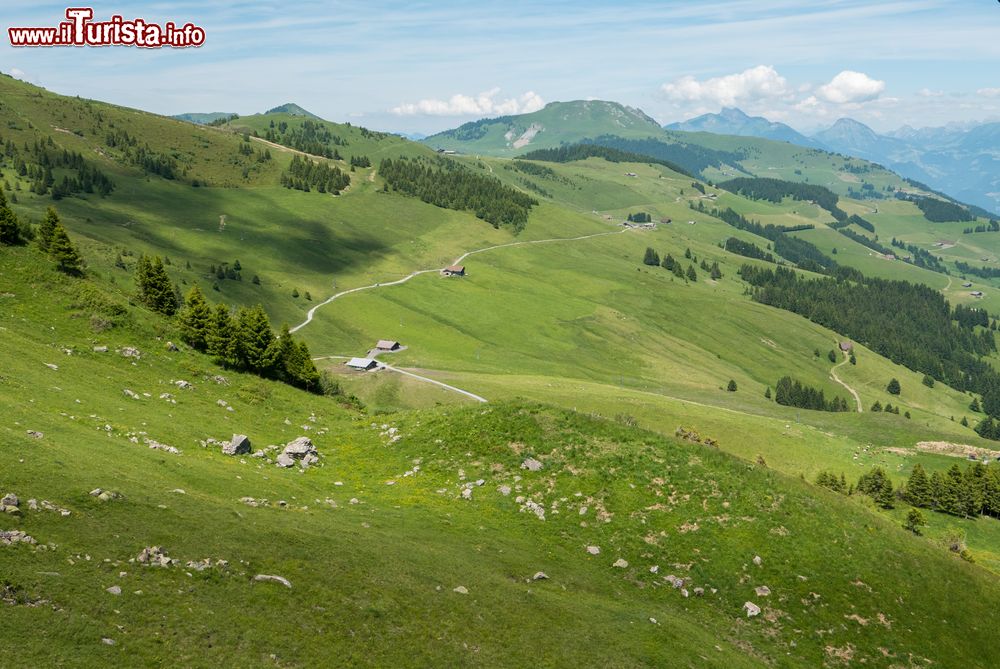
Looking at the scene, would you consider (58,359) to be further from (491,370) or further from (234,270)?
(234,270)

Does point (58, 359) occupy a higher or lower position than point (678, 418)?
higher

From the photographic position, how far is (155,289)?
270 ft

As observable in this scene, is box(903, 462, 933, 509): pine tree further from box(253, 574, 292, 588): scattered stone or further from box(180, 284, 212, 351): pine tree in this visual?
box(180, 284, 212, 351): pine tree


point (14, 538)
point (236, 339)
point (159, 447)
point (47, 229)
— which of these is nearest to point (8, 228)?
point (47, 229)

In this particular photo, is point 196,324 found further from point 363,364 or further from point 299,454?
point 363,364

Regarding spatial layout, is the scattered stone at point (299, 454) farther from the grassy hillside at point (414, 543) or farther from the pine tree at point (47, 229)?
the pine tree at point (47, 229)

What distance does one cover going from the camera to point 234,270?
7539 inches

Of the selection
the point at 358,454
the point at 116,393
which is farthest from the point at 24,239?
the point at 358,454

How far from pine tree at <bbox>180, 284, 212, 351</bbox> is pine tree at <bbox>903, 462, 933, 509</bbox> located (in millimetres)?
98964

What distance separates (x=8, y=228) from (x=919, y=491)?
12765 centimetres

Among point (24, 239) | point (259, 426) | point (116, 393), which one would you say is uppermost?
point (24, 239)

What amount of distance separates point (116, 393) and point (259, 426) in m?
13.0

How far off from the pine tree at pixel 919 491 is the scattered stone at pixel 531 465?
6505 cm

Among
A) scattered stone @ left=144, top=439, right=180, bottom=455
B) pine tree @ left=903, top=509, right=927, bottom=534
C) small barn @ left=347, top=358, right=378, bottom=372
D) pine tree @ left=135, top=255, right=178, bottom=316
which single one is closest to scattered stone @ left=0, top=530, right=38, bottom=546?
scattered stone @ left=144, top=439, right=180, bottom=455
